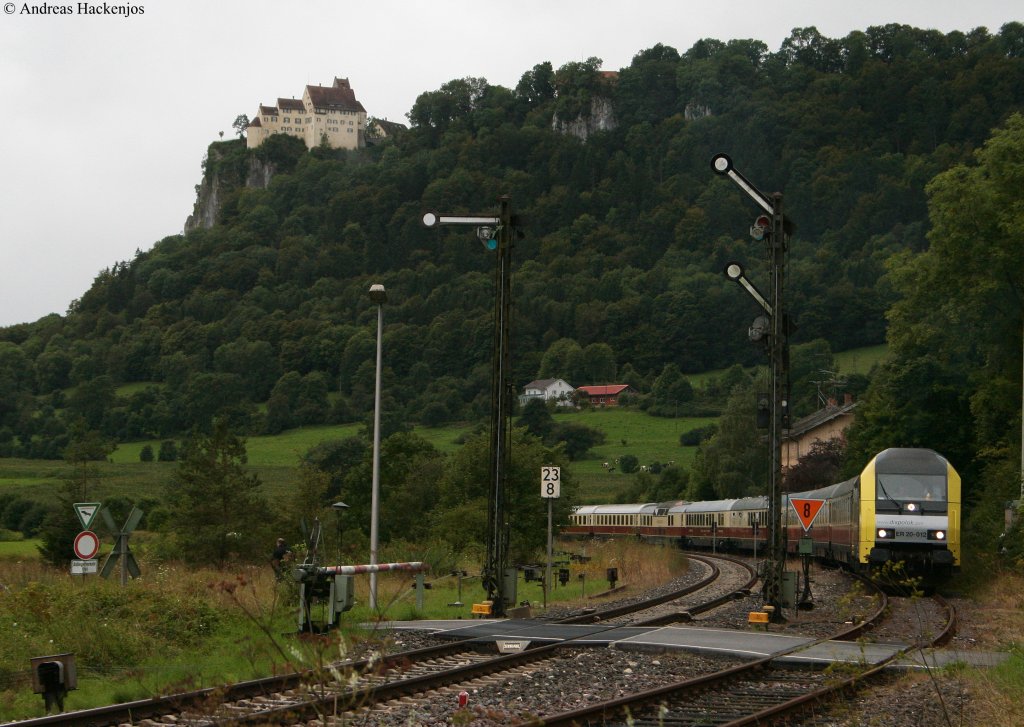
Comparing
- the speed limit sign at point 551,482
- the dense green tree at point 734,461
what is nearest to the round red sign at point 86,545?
the speed limit sign at point 551,482

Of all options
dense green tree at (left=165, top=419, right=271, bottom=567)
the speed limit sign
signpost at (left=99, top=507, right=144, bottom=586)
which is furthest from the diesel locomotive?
dense green tree at (left=165, top=419, right=271, bottom=567)

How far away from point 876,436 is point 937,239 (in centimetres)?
1155

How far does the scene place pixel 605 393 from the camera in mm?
155500

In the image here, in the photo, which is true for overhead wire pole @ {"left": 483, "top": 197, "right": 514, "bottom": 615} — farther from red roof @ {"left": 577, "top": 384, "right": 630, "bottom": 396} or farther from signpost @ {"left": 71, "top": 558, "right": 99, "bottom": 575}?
red roof @ {"left": 577, "top": 384, "right": 630, "bottom": 396}

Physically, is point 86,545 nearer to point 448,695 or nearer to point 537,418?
point 448,695

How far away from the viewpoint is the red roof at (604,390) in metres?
155

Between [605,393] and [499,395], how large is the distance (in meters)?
135

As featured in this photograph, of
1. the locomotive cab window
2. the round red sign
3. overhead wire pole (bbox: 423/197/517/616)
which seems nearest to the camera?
the round red sign

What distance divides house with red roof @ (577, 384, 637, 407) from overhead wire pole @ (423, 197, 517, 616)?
5130 inches

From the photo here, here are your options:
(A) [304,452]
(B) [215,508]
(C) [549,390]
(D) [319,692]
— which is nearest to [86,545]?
(D) [319,692]

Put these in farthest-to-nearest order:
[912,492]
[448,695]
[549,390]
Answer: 1. [549,390]
2. [912,492]
3. [448,695]

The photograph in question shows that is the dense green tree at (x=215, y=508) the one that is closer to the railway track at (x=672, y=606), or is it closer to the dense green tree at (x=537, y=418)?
the railway track at (x=672, y=606)

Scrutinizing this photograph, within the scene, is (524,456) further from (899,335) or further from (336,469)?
(336,469)

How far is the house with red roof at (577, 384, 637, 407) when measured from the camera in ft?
502
